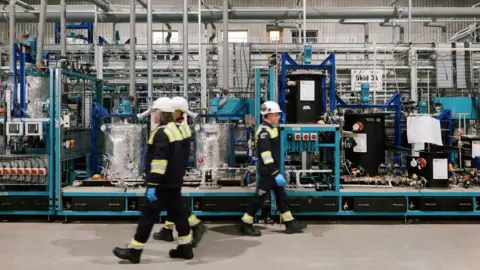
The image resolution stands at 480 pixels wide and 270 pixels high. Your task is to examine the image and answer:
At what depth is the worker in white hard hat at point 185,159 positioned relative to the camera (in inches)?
178

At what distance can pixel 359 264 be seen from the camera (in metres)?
4.42

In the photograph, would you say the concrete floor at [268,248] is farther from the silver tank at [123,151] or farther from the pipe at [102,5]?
the pipe at [102,5]

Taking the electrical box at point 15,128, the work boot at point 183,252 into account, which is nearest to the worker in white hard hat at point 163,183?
the work boot at point 183,252

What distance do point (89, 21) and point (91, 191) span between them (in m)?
5.55

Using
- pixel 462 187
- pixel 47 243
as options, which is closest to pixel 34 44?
pixel 47 243

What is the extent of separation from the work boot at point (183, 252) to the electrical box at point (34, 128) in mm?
2818

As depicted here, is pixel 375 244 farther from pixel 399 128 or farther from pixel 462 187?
pixel 399 128

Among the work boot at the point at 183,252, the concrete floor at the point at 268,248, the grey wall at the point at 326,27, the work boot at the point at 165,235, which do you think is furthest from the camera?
the grey wall at the point at 326,27

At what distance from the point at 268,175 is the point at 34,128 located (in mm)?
3350

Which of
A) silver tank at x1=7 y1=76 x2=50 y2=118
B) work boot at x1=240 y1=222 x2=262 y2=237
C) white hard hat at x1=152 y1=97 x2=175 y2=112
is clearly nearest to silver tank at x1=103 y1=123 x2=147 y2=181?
silver tank at x1=7 y1=76 x2=50 y2=118

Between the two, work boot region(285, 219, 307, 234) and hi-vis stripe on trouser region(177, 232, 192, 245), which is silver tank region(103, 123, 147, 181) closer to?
hi-vis stripe on trouser region(177, 232, 192, 245)

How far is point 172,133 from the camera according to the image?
4.33m

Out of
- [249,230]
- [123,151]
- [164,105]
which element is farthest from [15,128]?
[249,230]

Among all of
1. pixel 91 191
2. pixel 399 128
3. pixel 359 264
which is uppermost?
pixel 399 128
